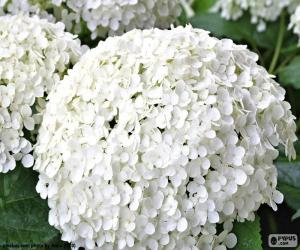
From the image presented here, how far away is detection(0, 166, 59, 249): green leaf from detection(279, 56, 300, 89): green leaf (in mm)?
977

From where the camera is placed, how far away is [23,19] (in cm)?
179

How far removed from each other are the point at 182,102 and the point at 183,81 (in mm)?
53

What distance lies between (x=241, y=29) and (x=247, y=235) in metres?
1.19

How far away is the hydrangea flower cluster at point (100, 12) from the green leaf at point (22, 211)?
20.4 inches

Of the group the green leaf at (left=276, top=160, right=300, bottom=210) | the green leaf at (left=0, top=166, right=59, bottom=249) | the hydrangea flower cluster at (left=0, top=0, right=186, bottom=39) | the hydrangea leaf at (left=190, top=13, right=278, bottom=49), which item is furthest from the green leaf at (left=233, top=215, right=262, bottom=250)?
the hydrangea leaf at (left=190, top=13, right=278, bottom=49)

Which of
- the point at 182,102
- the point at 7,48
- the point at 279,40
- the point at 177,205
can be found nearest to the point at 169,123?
the point at 182,102

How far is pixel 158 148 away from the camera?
4.89ft

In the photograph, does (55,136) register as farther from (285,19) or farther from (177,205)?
(285,19)

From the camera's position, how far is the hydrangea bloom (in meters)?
1.49

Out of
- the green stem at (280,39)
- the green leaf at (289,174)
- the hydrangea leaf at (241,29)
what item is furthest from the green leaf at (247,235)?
the hydrangea leaf at (241,29)

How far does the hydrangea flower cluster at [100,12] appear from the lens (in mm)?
1980

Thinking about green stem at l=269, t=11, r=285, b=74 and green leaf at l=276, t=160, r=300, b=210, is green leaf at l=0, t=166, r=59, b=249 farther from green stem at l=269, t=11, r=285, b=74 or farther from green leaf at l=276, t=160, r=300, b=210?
green stem at l=269, t=11, r=285, b=74

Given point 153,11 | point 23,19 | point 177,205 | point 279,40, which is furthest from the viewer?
point 279,40

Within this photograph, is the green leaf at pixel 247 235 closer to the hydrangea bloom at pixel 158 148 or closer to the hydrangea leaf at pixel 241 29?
the hydrangea bloom at pixel 158 148
